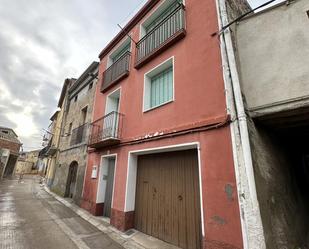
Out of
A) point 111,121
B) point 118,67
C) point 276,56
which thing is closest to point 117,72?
point 118,67

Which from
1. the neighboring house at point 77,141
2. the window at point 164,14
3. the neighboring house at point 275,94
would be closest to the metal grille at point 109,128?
the neighboring house at point 77,141

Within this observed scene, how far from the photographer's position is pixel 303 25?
3.54m

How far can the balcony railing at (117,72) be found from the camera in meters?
7.86

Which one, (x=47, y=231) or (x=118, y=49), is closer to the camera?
(x=47, y=231)

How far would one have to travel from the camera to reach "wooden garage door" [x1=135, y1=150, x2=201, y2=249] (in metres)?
4.39

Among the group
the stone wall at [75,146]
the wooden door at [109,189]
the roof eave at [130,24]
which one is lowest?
the wooden door at [109,189]

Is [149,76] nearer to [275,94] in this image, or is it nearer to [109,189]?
[275,94]

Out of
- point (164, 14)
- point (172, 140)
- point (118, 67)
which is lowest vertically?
point (172, 140)

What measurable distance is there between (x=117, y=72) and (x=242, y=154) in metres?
6.94

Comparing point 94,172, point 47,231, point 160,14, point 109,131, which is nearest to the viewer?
point 47,231

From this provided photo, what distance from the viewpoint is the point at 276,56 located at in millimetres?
3732

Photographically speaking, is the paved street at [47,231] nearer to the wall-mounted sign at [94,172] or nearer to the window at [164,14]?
the wall-mounted sign at [94,172]

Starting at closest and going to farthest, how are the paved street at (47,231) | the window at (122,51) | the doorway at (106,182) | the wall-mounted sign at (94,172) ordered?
1. the paved street at (47,231)
2. the doorway at (106,182)
3. the wall-mounted sign at (94,172)
4. the window at (122,51)

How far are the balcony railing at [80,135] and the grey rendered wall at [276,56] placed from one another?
8.91 meters
